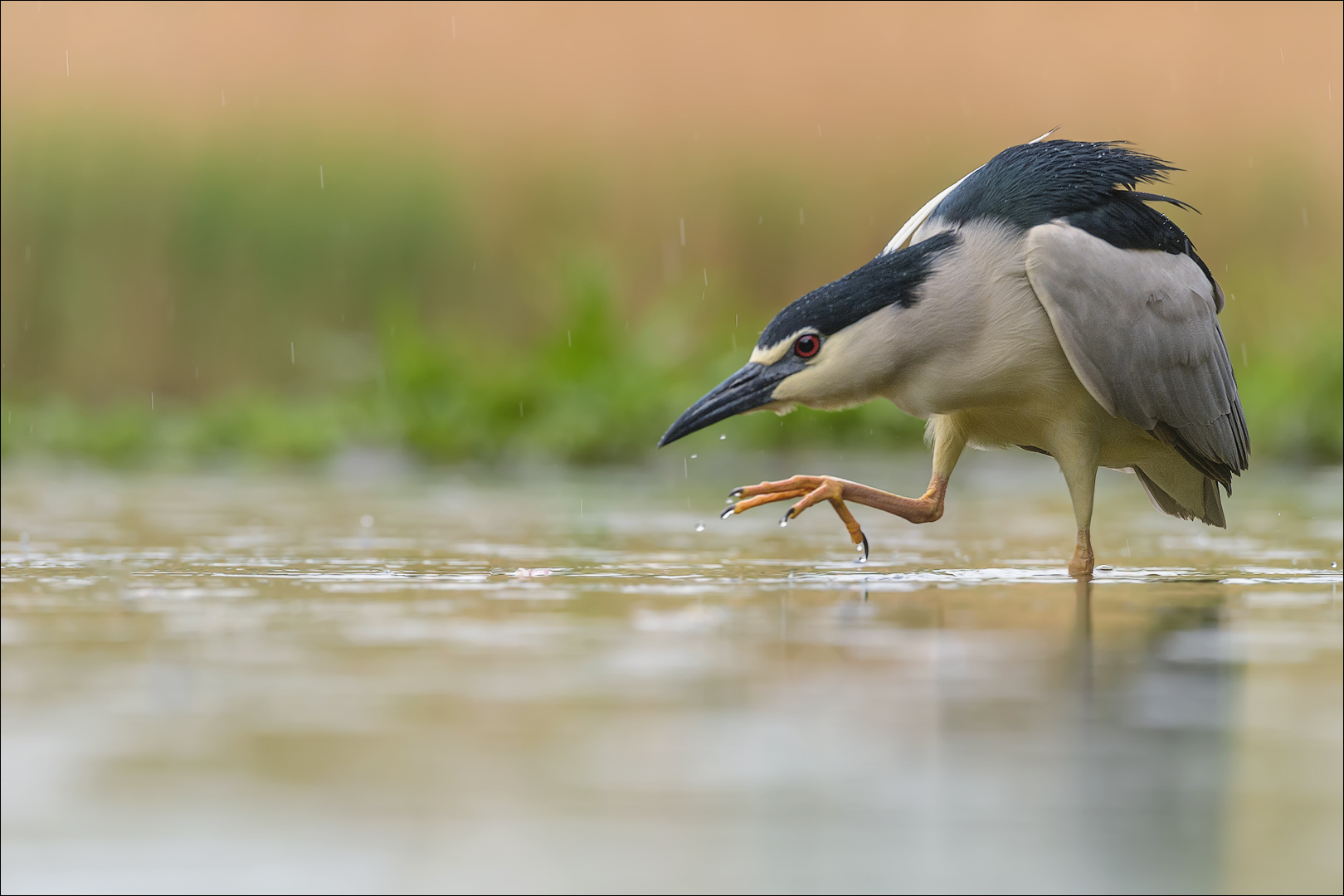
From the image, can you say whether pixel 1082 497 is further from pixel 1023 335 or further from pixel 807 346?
pixel 807 346

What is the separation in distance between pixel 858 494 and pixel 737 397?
59cm

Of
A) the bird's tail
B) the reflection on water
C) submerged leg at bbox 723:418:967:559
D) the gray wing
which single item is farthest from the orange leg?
the bird's tail

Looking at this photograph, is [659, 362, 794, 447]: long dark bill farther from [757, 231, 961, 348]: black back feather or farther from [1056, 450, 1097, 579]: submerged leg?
[1056, 450, 1097, 579]: submerged leg

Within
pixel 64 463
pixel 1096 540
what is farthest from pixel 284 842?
pixel 64 463

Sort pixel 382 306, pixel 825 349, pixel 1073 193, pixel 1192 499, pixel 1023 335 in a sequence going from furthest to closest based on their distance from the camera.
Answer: pixel 382 306
pixel 1192 499
pixel 1073 193
pixel 1023 335
pixel 825 349

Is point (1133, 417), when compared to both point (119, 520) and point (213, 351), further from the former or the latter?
point (213, 351)

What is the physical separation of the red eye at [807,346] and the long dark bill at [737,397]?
0.05m

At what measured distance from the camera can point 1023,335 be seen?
5.19 meters

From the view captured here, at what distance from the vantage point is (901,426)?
437 inches

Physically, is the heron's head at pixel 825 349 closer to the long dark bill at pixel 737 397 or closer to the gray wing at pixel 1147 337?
the long dark bill at pixel 737 397

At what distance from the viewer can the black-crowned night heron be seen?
201 inches


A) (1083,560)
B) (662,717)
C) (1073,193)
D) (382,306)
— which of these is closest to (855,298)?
(1073,193)

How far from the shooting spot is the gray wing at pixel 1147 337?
5168 millimetres

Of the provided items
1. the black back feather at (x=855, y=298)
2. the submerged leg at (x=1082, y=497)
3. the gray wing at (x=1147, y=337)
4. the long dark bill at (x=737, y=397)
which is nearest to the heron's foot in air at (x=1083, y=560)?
the submerged leg at (x=1082, y=497)
